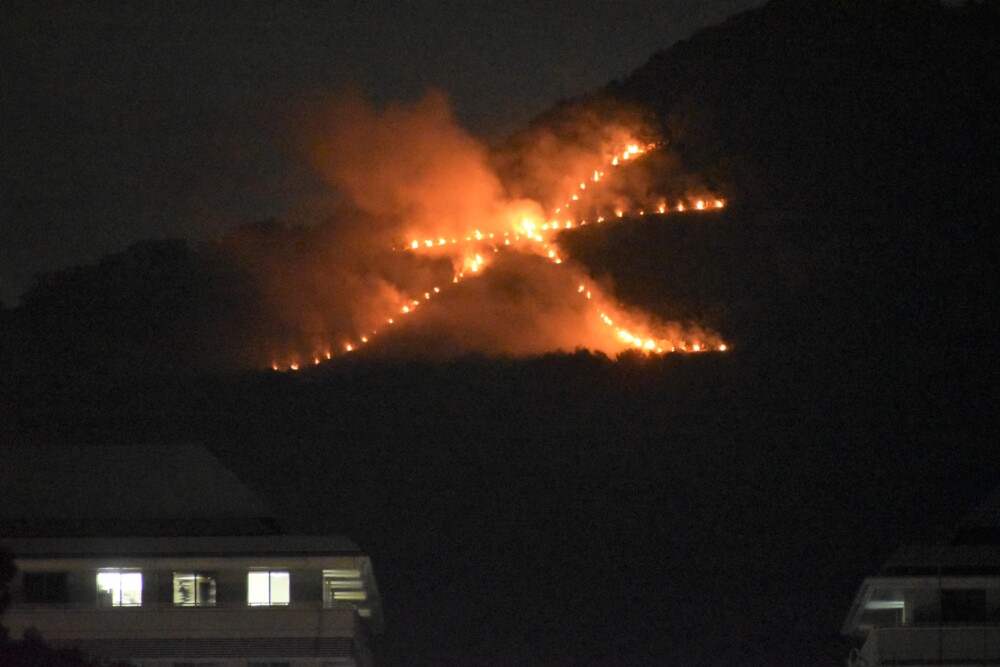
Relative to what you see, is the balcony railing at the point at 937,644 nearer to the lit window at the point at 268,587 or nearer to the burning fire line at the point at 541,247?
the lit window at the point at 268,587

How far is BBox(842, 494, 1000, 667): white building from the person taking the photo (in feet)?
83.5

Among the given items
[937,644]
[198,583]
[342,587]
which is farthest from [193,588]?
[937,644]

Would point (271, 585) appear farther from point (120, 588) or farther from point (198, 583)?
point (120, 588)

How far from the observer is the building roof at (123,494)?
2914 centimetres

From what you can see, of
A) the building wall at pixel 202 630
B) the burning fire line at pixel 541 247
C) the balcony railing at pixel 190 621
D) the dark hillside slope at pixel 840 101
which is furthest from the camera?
the dark hillside slope at pixel 840 101

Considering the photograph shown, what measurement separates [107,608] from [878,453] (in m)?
25.1

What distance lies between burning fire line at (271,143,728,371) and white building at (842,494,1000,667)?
2821 cm

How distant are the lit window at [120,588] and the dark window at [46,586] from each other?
46cm

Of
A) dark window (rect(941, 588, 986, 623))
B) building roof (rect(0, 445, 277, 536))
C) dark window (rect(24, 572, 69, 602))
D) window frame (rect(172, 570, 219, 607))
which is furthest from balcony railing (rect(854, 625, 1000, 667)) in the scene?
dark window (rect(24, 572, 69, 602))

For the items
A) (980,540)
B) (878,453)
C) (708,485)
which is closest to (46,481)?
(980,540)

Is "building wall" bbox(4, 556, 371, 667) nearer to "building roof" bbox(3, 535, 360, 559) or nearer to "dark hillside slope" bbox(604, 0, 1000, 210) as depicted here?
"building roof" bbox(3, 535, 360, 559)

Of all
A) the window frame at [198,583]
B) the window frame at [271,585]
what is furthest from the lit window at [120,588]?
the window frame at [271,585]

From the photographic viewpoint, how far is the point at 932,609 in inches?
1037

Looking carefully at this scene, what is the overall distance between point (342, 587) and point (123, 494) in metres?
4.91
